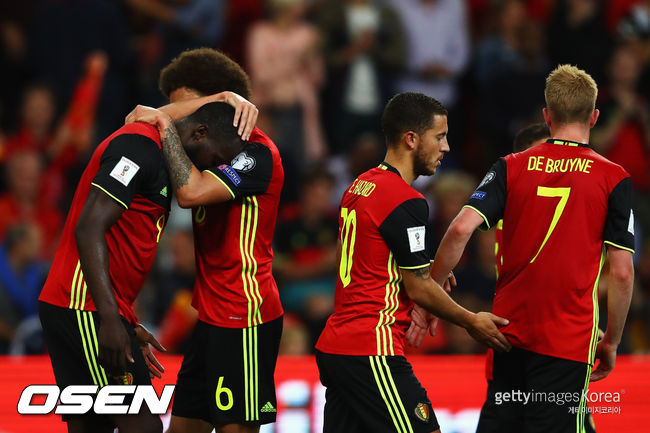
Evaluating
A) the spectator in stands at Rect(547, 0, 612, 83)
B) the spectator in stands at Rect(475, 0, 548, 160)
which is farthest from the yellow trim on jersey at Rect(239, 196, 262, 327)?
the spectator in stands at Rect(547, 0, 612, 83)

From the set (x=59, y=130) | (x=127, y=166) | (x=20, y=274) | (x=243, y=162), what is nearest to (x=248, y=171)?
(x=243, y=162)

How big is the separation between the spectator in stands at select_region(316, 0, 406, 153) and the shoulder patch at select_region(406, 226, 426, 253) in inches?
235

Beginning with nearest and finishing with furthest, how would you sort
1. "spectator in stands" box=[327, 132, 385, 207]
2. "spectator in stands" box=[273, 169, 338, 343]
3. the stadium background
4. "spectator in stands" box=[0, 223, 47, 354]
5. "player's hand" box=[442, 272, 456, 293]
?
1. "player's hand" box=[442, 272, 456, 293]
2. "spectator in stands" box=[0, 223, 47, 354]
3. "spectator in stands" box=[273, 169, 338, 343]
4. the stadium background
5. "spectator in stands" box=[327, 132, 385, 207]

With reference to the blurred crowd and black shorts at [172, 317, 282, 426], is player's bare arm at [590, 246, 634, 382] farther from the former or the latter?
the blurred crowd

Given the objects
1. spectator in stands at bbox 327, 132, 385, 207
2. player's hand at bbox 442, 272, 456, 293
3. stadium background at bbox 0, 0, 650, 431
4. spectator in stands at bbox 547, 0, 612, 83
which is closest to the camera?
player's hand at bbox 442, 272, 456, 293

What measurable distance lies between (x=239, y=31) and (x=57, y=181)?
2.79 metres

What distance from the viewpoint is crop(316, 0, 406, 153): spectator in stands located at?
35.6 ft

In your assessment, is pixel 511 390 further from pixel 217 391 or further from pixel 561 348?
pixel 217 391

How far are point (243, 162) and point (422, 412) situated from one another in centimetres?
151

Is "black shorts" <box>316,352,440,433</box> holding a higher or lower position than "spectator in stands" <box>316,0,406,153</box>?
lower

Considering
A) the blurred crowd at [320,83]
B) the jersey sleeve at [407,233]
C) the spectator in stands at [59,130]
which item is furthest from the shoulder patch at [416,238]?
the spectator in stands at [59,130]

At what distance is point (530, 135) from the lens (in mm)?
5984

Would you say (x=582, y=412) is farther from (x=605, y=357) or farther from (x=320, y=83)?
(x=320, y=83)

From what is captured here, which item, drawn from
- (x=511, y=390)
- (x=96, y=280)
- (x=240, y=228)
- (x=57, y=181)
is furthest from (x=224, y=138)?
(x=57, y=181)
